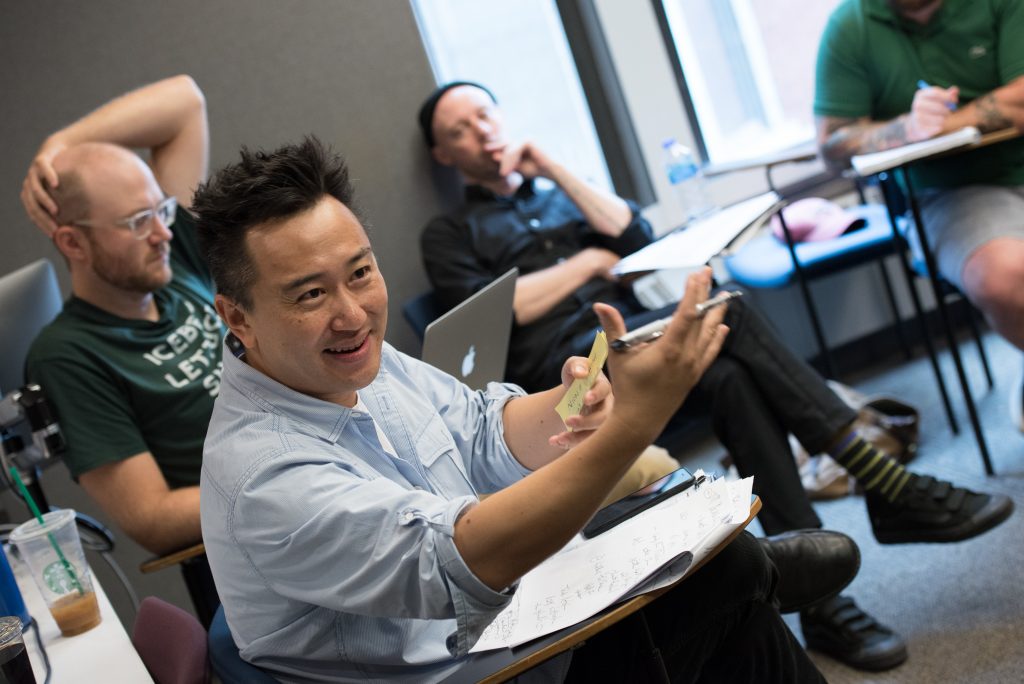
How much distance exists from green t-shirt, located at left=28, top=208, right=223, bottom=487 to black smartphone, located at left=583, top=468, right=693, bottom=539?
1.13 m

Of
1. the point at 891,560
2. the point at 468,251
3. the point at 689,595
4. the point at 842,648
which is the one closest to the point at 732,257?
the point at 468,251

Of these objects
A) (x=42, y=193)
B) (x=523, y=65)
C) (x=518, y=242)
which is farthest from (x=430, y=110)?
(x=42, y=193)

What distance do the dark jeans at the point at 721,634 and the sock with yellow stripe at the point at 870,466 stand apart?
88 centimetres

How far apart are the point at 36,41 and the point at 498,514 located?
2.31m

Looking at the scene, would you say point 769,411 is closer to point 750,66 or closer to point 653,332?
point 653,332

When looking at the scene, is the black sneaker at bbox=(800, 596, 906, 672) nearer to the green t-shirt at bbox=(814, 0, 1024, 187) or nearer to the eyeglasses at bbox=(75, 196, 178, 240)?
the green t-shirt at bbox=(814, 0, 1024, 187)

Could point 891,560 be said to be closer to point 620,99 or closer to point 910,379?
point 910,379

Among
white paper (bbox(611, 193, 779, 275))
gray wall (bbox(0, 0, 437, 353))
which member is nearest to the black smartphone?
white paper (bbox(611, 193, 779, 275))

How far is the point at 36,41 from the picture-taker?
2742 millimetres

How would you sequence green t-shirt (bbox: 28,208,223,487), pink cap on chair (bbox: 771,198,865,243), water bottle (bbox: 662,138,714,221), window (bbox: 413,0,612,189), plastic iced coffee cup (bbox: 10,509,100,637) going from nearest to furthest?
plastic iced coffee cup (bbox: 10,509,100,637), green t-shirt (bbox: 28,208,223,487), pink cap on chair (bbox: 771,198,865,243), water bottle (bbox: 662,138,714,221), window (bbox: 413,0,612,189)

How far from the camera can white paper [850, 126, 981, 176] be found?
2.48 m

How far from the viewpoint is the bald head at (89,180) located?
2.26 meters

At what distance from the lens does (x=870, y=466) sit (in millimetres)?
2287

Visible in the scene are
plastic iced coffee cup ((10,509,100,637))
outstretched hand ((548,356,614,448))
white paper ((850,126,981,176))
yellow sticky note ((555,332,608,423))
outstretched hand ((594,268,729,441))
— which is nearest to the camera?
outstretched hand ((594,268,729,441))
